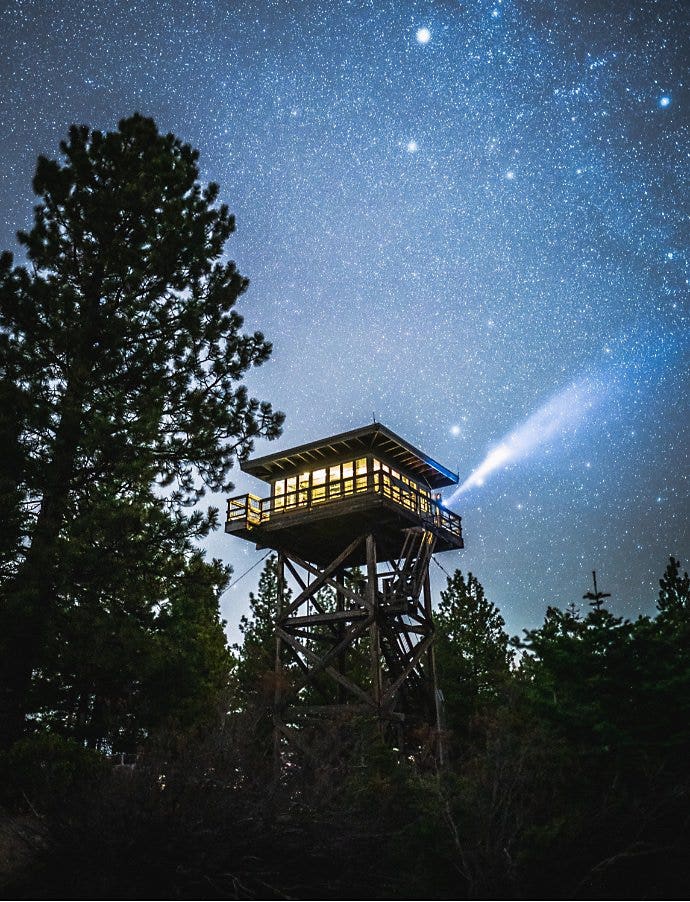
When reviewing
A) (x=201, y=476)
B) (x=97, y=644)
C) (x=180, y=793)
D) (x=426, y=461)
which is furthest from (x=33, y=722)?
(x=426, y=461)

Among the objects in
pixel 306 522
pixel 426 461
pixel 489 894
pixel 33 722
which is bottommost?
pixel 489 894

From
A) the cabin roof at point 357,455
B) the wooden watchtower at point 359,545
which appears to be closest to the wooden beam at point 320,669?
the wooden watchtower at point 359,545

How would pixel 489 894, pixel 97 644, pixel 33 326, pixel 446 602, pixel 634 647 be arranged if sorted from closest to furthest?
1. pixel 489 894
2. pixel 634 647
3. pixel 97 644
4. pixel 33 326
5. pixel 446 602

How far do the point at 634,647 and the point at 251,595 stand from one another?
1308 inches

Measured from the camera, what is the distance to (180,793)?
801 centimetres

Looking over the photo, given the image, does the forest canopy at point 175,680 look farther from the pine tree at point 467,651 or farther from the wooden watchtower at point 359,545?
the pine tree at point 467,651

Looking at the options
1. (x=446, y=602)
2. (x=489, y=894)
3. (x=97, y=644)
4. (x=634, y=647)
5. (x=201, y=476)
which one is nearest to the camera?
(x=489, y=894)

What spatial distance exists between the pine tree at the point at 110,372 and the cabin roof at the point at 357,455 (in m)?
7.43

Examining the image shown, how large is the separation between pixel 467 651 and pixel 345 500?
13.8 meters

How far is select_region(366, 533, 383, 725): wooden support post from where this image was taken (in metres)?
19.9

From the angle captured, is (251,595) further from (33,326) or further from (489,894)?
(489,894)

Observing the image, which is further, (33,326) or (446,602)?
(446,602)

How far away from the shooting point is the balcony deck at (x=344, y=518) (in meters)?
22.0

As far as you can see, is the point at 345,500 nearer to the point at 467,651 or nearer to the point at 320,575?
the point at 320,575
